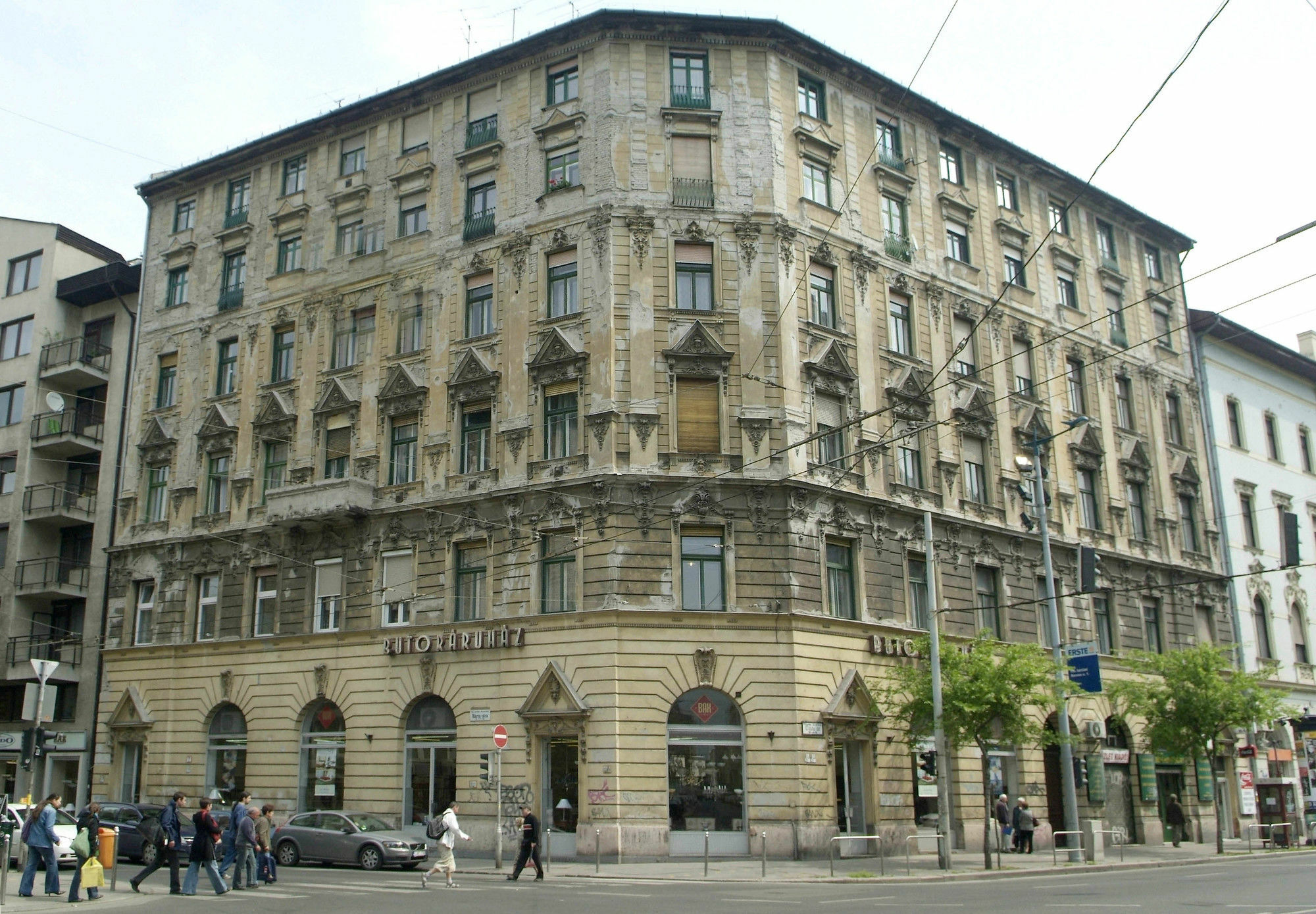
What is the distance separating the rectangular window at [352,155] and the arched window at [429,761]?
1886cm

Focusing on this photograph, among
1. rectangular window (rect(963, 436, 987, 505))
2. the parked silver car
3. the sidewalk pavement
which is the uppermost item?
rectangular window (rect(963, 436, 987, 505))

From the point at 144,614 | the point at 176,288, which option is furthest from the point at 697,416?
the point at 176,288

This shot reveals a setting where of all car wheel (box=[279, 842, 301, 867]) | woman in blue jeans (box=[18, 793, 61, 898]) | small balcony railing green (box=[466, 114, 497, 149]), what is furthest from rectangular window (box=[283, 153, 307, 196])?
woman in blue jeans (box=[18, 793, 61, 898])

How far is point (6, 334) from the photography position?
48.9 m

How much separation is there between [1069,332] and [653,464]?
58.1 feet

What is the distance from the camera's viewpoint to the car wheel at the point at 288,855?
3040 cm

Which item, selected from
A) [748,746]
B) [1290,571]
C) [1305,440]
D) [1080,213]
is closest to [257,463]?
[748,746]

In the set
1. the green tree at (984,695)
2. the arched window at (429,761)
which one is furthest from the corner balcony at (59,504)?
the green tree at (984,695)

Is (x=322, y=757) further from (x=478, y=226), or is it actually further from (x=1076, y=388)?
(x=1076, y=388)

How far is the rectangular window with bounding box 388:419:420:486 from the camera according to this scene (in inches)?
1454

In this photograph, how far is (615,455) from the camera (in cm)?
3278

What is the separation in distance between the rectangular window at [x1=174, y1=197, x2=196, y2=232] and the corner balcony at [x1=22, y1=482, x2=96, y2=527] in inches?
423

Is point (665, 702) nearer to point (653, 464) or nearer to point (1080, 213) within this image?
point (653, 464)

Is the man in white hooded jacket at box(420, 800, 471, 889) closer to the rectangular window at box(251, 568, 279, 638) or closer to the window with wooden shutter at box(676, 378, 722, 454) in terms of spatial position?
the window with wooden shutter at box(676, 378, 722, 454)
